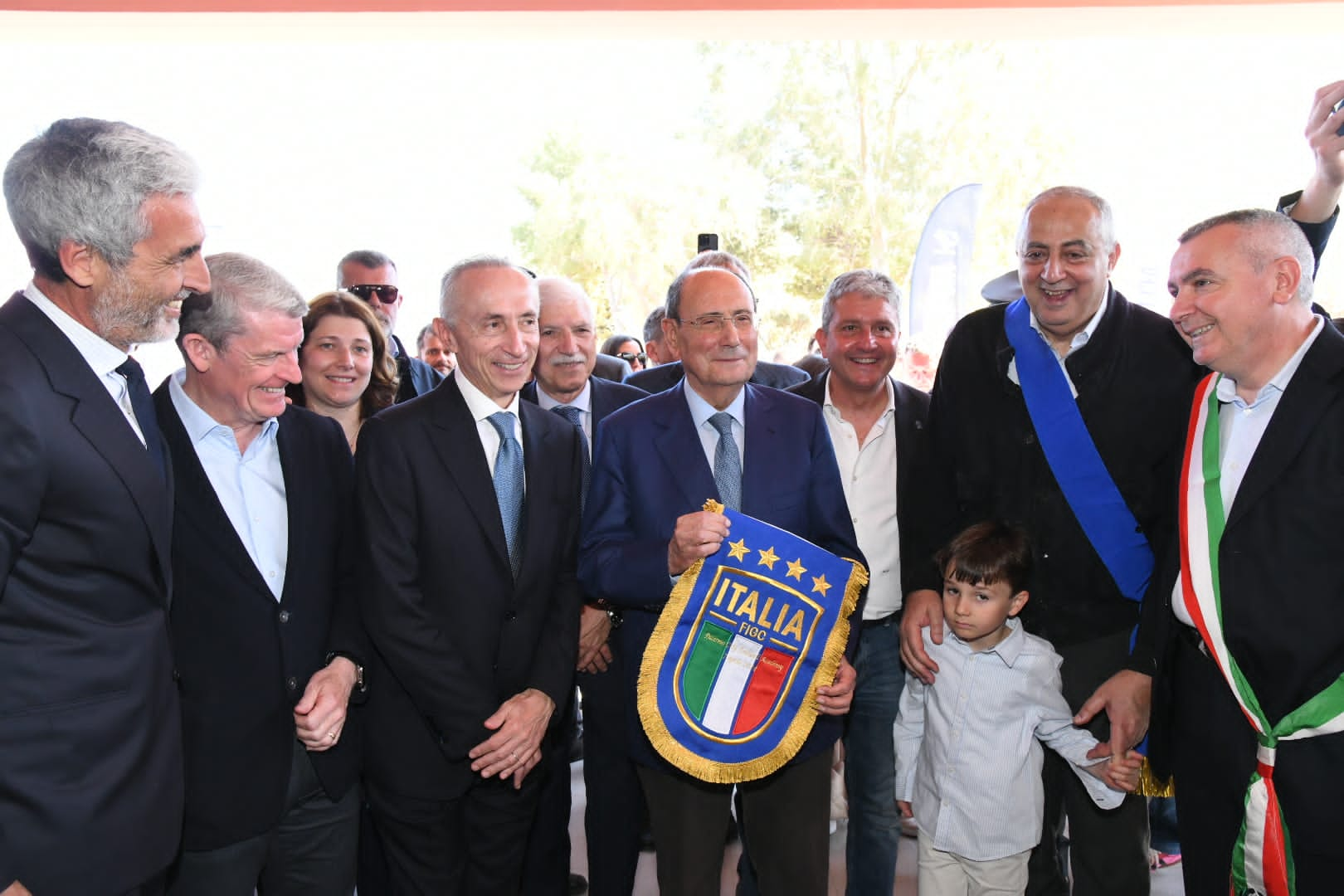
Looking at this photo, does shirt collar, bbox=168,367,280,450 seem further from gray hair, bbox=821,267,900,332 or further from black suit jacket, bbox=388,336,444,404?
gray hair, bbox=821,267,900,332

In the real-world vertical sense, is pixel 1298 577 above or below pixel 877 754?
above

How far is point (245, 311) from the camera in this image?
84.1 inches

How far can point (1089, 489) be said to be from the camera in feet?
8.59

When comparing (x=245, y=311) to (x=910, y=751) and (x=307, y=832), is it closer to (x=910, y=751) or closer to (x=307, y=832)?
(x=307, y=832)

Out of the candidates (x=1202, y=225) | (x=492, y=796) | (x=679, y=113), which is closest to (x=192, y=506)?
(x=492, y=796)

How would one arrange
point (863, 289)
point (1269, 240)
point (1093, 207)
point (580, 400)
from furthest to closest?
point (580, 400)
point (863, 289)
point (1093, 207)
point (1269, 240)

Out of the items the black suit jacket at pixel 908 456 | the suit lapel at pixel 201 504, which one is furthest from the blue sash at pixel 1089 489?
the suit lapel at pixel 201 504

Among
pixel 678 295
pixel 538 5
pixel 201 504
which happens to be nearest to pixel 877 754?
pixel 678 295

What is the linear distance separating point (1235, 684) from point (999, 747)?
627mm

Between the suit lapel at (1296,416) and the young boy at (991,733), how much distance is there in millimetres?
611

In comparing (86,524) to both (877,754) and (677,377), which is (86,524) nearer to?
(877,754)

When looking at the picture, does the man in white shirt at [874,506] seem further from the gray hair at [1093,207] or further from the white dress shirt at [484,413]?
the white dress shirt at [484,413]

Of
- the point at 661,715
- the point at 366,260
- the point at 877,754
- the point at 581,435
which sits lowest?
the point at 877,754

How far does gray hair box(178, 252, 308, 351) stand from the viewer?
6.98ft
